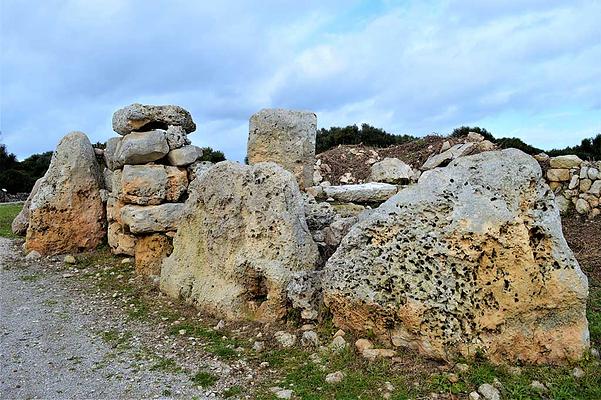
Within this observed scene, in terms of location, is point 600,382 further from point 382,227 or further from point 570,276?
point 382,227

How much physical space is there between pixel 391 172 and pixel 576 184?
4.66 m

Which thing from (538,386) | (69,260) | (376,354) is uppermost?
(69,260)

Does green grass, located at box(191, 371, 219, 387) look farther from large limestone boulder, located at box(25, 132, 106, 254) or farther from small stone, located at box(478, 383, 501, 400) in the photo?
large limestone boulder, located at box(25, 132, 106, 254)

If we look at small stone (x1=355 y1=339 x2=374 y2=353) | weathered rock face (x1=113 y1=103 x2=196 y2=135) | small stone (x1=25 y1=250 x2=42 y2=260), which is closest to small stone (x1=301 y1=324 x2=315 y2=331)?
small stone (x1=355 y1=339 x2=374 y2=353)

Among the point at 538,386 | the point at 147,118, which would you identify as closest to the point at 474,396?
the point at 538,386

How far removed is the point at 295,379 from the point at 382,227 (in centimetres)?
183

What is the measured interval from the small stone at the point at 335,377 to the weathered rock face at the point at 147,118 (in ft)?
21.4

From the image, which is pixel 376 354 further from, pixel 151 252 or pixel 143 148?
pixel 143 148

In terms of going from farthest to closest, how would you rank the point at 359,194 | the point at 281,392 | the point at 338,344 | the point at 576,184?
the point at 576,184 < the point at 359,194 < the point at 338,344 < the point at 281,392

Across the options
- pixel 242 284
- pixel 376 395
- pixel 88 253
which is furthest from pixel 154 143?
pixel 376 395

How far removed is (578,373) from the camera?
16.8 ft

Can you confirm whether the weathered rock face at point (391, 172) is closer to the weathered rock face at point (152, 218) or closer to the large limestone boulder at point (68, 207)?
the weathered rock face at point (152, 218)

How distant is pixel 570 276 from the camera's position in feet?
17.4

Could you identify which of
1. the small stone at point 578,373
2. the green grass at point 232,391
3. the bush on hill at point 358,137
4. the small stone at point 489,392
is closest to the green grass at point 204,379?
the green grass at point 232,391
